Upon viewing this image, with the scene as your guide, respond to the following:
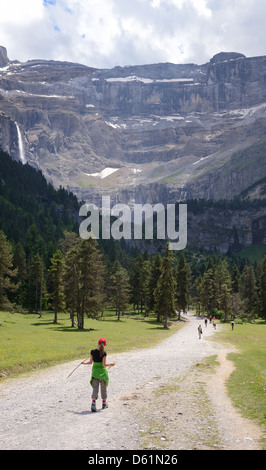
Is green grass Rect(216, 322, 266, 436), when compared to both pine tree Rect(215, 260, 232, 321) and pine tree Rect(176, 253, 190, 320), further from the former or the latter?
pine tree Rect(176, 253, 190, 320)

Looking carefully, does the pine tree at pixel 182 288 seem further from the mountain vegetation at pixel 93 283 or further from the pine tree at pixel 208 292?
the pine tree at pixel 208 292

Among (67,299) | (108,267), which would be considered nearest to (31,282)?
(67,299)

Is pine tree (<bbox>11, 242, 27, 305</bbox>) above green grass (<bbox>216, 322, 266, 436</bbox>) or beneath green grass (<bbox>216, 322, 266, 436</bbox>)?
above

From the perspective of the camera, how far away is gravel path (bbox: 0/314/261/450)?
10211mm

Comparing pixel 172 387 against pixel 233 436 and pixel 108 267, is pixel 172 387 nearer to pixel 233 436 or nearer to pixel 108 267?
pixel 233 436

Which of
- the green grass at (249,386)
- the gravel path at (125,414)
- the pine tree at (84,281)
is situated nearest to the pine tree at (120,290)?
the pine tree at (84,281)

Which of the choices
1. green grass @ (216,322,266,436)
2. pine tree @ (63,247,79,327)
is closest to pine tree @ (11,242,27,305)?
pine tree @ (63,247,79,327)

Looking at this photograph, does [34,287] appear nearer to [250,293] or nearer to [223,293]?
[223,293]

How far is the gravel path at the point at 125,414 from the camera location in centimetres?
1021

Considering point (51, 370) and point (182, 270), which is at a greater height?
point (182, 270)

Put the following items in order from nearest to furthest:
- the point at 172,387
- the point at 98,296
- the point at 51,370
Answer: the point at 172,387, the point at 51,370, the point at 98,296

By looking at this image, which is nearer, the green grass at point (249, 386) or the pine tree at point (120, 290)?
the green grass at point (249, 386)

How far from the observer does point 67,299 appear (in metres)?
56.8
